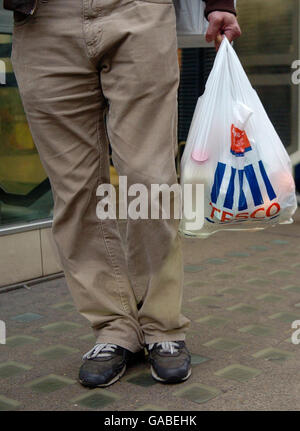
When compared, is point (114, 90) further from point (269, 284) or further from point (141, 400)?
point (269, 284)

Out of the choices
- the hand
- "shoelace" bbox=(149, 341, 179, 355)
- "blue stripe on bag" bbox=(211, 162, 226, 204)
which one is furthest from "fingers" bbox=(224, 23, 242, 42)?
"shoelace" bbox=(149, 341, 179, 355)

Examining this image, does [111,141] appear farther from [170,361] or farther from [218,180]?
[170,361]

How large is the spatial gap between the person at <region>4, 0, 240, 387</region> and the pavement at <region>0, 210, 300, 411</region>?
0.09 m

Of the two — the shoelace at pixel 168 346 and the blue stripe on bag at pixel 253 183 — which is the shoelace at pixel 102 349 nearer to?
the shoelace at pixel 168 346

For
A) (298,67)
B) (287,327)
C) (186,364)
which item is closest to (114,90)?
(186,364)

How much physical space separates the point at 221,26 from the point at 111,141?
0.56m

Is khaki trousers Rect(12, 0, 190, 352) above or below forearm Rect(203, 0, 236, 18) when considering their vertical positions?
below

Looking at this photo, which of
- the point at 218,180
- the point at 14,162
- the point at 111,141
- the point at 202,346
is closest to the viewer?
the point at 111,141

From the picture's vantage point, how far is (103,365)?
94.5 inches

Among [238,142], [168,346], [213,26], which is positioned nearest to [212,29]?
[213,26]

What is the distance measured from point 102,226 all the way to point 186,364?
560 millimetres

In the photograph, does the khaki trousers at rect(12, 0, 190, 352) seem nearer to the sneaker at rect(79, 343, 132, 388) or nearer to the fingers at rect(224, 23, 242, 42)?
the sneaker at rect(79, 343, 132, 388)

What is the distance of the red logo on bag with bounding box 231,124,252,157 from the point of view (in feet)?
8.08

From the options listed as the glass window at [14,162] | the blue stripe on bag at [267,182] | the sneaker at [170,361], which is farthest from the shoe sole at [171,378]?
the glass window at [14,162]
